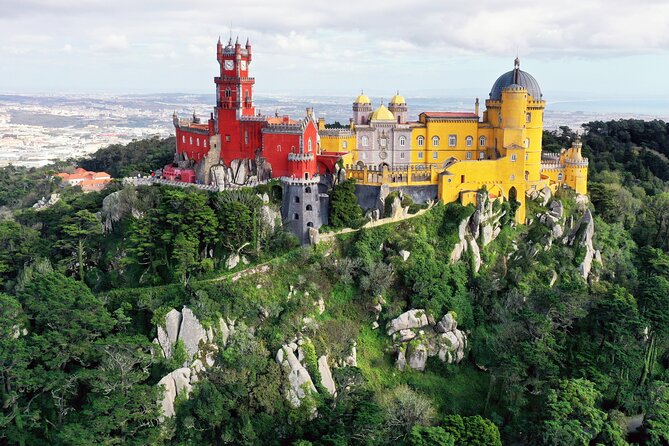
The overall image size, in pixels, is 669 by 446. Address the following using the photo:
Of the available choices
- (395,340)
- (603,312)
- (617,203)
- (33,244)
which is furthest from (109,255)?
(617,203)

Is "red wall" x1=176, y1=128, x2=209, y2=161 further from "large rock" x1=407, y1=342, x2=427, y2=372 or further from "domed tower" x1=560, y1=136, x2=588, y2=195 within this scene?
"domed tower" x1=560, y1=136, x2=588, y2=195

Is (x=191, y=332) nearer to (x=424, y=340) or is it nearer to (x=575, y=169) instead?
(x=424, y=340)

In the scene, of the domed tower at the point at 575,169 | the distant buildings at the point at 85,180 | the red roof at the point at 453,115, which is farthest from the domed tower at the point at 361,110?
the distant buildings at the point at 85,180

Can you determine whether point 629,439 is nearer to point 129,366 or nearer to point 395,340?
point 395,340

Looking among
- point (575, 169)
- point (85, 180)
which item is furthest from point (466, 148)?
point (85, 180)

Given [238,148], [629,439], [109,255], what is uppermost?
[238,148]

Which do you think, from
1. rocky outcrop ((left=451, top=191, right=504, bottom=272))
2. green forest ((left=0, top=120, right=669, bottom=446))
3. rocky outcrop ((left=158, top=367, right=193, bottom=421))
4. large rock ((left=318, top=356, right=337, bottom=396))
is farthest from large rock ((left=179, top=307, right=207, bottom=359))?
rocky outcrop ((left=451, top=191, right=504, bottom=272))
